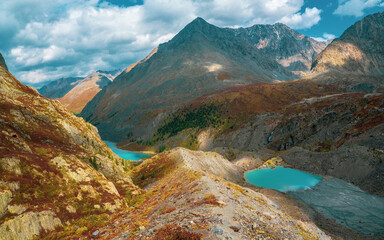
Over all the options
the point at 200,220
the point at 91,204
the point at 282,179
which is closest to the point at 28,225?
the point at 91,204

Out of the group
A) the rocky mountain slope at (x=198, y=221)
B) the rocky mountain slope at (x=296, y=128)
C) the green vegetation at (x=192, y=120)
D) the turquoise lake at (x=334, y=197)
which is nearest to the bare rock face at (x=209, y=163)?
the turquoise lake at (x=334, y=197)

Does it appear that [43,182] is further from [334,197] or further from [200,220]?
[334,197]

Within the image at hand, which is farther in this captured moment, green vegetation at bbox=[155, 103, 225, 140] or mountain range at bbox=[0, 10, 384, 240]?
green vegetation at bbox=[155, 103, 225, 140]

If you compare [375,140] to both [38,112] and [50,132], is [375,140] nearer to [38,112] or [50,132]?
[50,132]

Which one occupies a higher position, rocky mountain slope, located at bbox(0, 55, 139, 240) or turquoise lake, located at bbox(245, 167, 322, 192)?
rocky mountain slope, located at bbox(0, 55, 139, 240)

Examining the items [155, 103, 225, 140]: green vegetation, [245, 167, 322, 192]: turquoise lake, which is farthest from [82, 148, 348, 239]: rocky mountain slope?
[155, 103, 225, 140]: green vegetation

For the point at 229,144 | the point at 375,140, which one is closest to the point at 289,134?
the point at 229,144

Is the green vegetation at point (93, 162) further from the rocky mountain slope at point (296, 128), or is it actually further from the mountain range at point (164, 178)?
the rocky mountain slope at point (296, 128)

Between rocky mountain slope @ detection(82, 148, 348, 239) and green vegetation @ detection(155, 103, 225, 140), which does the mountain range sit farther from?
green vegetation @ detection(155, 103, 225, 140)
